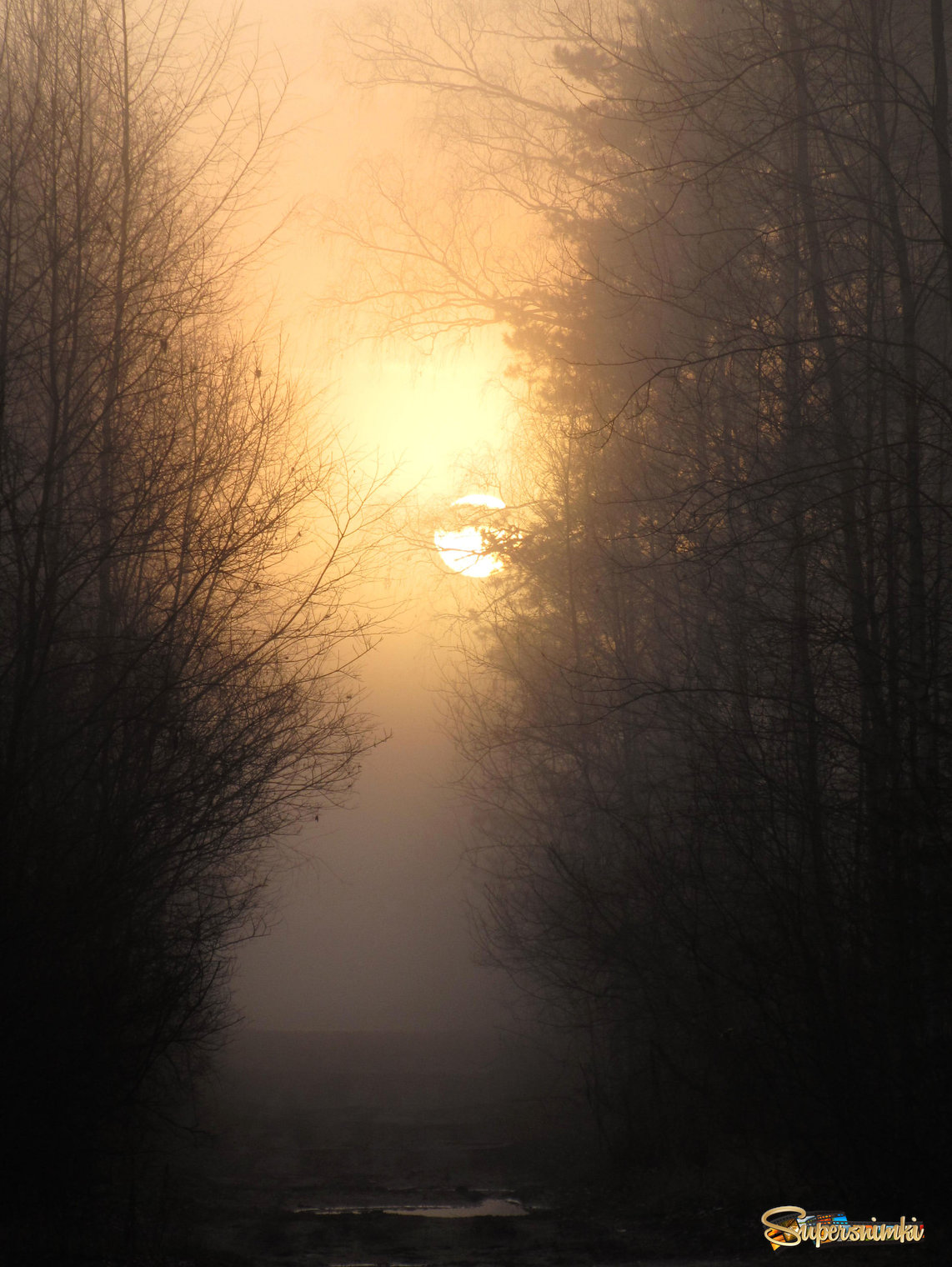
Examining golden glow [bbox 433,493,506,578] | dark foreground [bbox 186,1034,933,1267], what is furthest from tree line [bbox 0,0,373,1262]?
golden glow [bbox 433,493,506,578]

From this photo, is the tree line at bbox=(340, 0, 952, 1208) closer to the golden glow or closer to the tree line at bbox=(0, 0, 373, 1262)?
the golden glow

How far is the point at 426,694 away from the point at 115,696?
998 inches

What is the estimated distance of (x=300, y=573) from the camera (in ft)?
26.1

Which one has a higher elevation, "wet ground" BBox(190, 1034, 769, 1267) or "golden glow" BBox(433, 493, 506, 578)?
"golden glow" BBox(433, 493, 506, 578)

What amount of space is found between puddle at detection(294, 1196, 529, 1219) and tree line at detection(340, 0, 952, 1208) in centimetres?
136

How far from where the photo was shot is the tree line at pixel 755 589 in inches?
227

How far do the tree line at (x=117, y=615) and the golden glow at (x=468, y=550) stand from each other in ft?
16.0

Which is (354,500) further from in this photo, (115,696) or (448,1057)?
(448,1057)

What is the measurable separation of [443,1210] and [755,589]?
701 cm

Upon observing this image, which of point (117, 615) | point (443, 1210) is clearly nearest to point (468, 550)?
point (117, 615)

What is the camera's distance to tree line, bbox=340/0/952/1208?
575 centimetres

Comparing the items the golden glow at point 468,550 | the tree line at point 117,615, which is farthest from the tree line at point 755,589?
the tree line at point 117,615

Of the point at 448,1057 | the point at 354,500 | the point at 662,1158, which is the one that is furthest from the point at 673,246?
the point at 448,1057

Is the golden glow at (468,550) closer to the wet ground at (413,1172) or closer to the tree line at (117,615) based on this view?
the tree line at (117,615)
